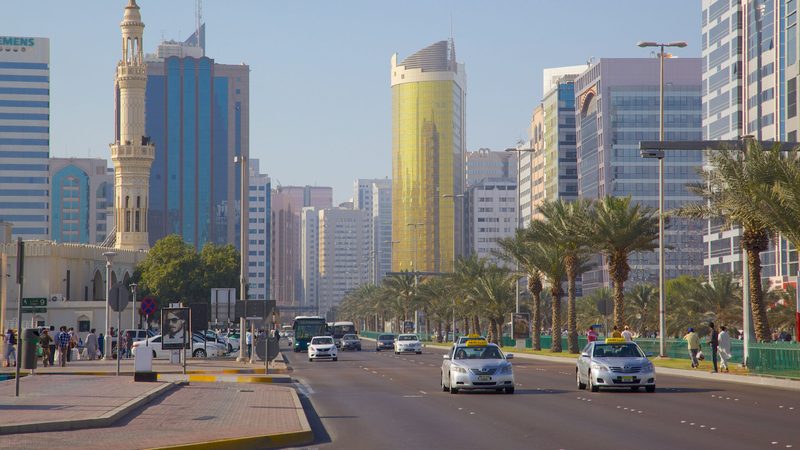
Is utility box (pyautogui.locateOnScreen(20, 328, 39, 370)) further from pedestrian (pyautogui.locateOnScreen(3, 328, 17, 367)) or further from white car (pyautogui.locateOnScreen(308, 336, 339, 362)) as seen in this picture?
white car (pyautogui.locateOnScreen(308, 336, 339, 362))

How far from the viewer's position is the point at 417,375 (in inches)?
1773

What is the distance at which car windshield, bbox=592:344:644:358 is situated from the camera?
32250mm

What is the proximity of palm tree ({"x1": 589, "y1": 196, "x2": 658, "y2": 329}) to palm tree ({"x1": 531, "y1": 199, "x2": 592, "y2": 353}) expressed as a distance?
82 centimetres

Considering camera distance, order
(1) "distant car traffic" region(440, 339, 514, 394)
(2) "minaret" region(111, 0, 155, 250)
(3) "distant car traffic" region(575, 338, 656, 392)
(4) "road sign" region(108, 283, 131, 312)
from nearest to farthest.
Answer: (1) "distant car traffic" region(440, 339, 514, 394)
(3) "distant car traffic" region(575, 338, 656, 392)
(4) "road sign" region(108, 283, 131, 312)
(2) "minaret" region(111, 0, 155, 250)

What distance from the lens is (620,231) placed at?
58812 mm

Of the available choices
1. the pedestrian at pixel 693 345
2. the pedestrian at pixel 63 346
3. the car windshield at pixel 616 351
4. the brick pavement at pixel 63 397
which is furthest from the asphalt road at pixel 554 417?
the pedestrian at pixel 63 346

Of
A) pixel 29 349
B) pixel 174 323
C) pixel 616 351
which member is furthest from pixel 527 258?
pixel 29 349

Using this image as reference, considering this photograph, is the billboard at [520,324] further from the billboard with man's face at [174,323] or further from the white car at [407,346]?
the billboard with man's face at [174,323]

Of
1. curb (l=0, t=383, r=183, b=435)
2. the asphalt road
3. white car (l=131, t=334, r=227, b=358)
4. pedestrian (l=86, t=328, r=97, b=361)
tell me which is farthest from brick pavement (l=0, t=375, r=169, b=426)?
white car (l=131, t=334, r=227, b=358)

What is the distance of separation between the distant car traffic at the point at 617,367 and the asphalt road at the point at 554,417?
34 cm

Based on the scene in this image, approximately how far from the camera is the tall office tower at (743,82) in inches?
3952

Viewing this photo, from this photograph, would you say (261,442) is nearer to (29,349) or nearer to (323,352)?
(29,349)

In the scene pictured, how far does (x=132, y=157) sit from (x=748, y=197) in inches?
3202

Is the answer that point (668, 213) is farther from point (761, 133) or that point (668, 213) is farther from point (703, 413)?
point (761, 133)
